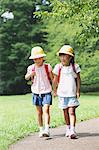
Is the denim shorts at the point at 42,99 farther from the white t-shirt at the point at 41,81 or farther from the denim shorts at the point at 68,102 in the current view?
the denim shorts at the point at 68,102

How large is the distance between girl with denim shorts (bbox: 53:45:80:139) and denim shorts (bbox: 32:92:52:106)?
0.61 ft

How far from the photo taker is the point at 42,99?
8.32 meters

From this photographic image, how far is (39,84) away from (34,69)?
0.95ft

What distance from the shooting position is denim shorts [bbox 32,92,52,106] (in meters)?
8.24

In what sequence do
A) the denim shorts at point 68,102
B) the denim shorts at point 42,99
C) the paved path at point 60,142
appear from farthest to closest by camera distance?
the denim shorts at point 42,99
the denim shorts at point 68,102
the paved path at point 60,142

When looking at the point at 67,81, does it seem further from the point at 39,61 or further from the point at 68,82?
the point at 39,61

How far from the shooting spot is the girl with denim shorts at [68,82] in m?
8.12

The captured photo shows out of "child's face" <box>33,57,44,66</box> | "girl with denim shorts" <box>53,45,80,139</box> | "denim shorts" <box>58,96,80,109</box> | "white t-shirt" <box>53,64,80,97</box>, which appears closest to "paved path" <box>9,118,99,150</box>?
"girl with denim shorts" <box>53,45,80,139</box>

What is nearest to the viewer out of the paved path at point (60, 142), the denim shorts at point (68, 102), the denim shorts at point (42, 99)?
the paved path at point (60, 142)

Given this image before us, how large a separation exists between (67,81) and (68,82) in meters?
0.03

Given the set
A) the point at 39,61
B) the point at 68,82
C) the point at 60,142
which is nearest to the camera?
the point at 60,142

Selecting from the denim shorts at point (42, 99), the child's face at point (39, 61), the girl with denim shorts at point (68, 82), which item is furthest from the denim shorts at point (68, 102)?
the child's face at point (39, 61)

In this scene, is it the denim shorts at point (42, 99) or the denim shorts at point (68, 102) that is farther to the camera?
the denim shorts at point (42, 99)

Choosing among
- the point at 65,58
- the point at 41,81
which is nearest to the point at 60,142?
the point at 41,81
